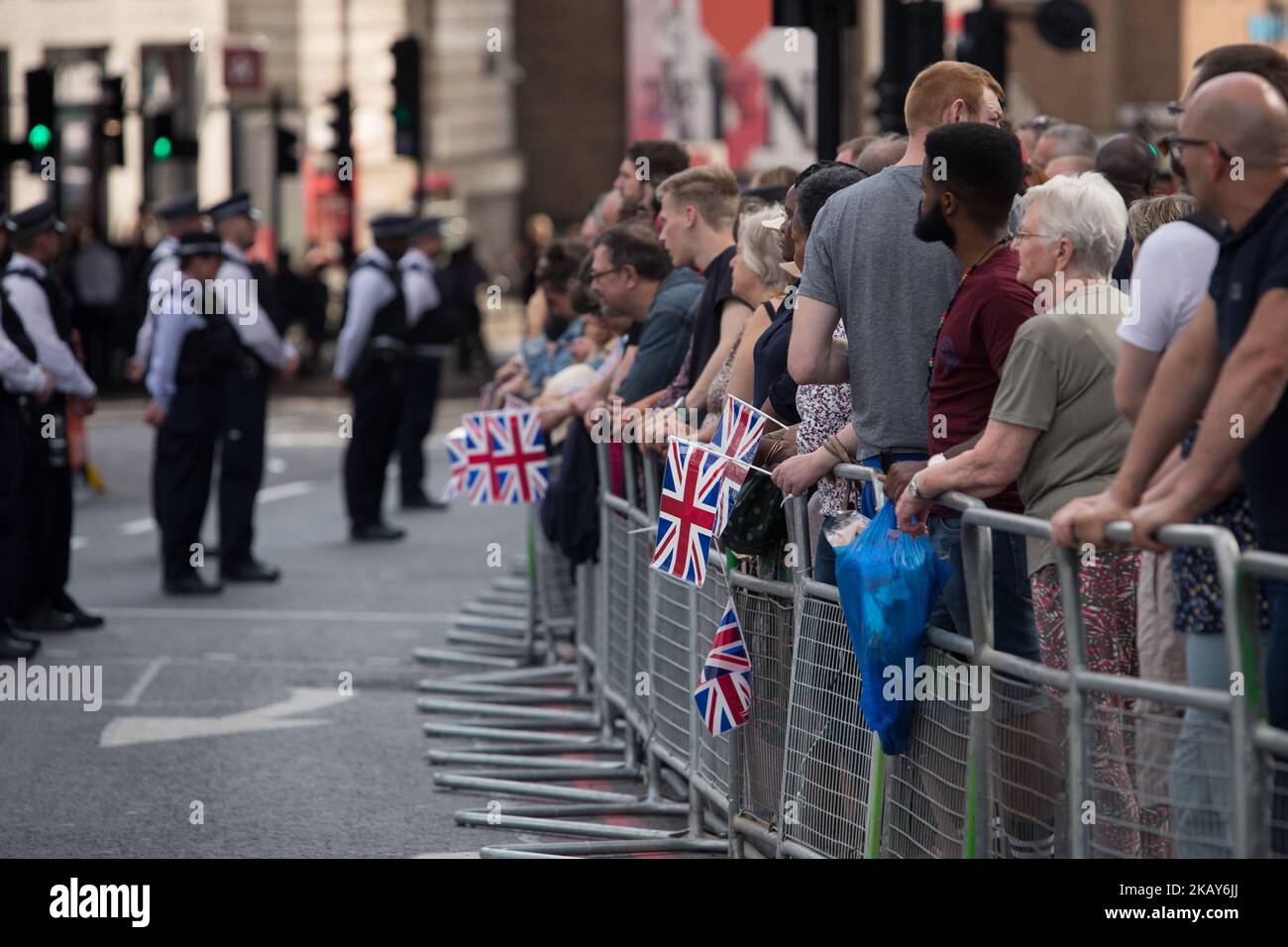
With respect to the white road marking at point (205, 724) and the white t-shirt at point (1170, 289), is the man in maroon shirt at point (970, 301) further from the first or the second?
the white road marking at point (205, 724)

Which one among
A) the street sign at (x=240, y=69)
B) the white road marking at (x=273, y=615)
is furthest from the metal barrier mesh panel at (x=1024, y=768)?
the street sign at (x=240, y=69)

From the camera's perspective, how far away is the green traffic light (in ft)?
73.9

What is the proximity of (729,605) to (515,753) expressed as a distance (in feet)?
8.47

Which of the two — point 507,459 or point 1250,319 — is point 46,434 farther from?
point 1250,319

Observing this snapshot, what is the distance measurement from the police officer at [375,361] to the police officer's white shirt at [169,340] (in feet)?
8.90

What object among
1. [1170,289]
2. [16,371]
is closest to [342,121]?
[16,371]

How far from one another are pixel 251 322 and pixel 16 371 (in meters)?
3.09

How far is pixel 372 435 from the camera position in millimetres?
16547

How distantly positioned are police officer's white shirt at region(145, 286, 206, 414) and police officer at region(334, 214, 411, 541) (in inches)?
107

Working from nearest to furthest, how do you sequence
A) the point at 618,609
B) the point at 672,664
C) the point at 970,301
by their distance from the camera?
the point at 970,301 → the point at 672,664 → the point at 618,609

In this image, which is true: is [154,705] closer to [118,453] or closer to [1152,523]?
[1152,523]

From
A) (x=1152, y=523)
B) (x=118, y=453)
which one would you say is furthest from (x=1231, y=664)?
(x=118, y=453)

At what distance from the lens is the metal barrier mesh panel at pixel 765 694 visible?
6.64 m

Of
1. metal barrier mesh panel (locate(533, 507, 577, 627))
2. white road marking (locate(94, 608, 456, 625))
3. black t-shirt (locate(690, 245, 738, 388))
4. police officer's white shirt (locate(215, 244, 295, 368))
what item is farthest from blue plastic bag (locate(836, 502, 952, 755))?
police officer's white shirt (locate(215, 244, 295, 368))
